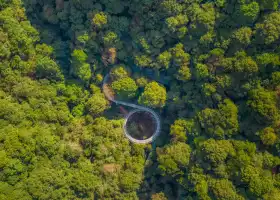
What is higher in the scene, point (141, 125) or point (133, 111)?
point (133, 111)

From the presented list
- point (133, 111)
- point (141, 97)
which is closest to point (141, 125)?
point (133, 111)

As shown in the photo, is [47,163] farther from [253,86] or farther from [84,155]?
[253,86]

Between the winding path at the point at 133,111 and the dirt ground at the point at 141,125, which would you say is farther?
the dirt ground at the point at 141,125

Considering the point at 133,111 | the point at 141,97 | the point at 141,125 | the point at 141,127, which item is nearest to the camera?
the point at 141,97

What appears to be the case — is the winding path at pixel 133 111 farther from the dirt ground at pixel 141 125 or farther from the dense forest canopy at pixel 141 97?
the dense forest canopy at pixel 141 97

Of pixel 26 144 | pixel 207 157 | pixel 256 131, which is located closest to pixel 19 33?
pixel 26 144

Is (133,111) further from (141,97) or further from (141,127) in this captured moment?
(141,97)

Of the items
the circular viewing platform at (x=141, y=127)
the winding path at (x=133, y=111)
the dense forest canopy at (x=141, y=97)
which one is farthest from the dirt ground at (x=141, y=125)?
the dense forest canopy at (x=141, y=97)

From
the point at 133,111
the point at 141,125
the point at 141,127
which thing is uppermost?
the point at 133,111

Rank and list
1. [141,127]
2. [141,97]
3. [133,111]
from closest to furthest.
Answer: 1. [141,97]
2. [141,127]
3. [133,111]
